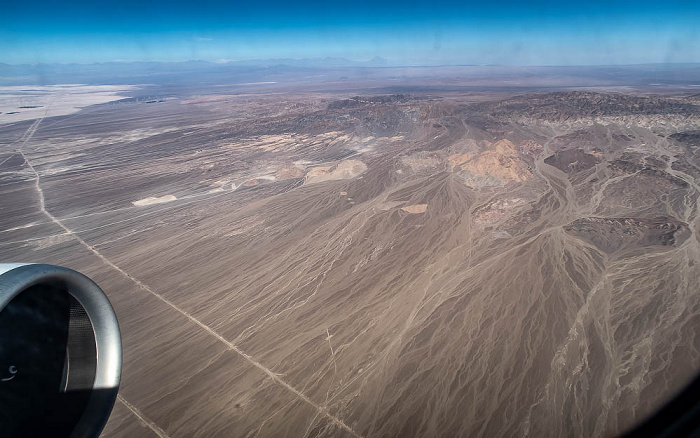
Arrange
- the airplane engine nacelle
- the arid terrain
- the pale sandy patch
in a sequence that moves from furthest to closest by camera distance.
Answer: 1. the pale sandy patch
2. the arid terrain
3. the airplane engine nacelle

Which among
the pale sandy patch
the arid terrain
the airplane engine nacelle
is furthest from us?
the pale sandy patch

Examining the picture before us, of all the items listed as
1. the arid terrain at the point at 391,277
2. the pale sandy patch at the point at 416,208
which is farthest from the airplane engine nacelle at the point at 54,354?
the pale sandy patch at the point at 416,208

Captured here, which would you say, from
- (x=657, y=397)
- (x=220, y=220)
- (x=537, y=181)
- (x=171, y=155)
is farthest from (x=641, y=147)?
(x=171, y=155)

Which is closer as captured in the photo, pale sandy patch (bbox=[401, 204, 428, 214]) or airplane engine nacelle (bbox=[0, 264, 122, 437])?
airplane engine nacelle (bbox=[0, 264, 122, 437])

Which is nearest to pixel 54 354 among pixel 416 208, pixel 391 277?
pixel 391 277

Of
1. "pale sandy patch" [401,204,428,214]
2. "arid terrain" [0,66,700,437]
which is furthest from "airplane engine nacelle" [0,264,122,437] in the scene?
"pale sandy patch" [401,204,428,214]

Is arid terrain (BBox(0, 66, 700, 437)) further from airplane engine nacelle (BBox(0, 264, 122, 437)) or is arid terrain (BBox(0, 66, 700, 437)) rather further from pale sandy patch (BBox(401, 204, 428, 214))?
airplane engine nacelle (BBox(0, 264, 122, 437))

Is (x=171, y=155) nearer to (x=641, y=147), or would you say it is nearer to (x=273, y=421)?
(x=273, y=421)

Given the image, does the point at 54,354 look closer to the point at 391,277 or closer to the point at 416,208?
the point at 391,277
